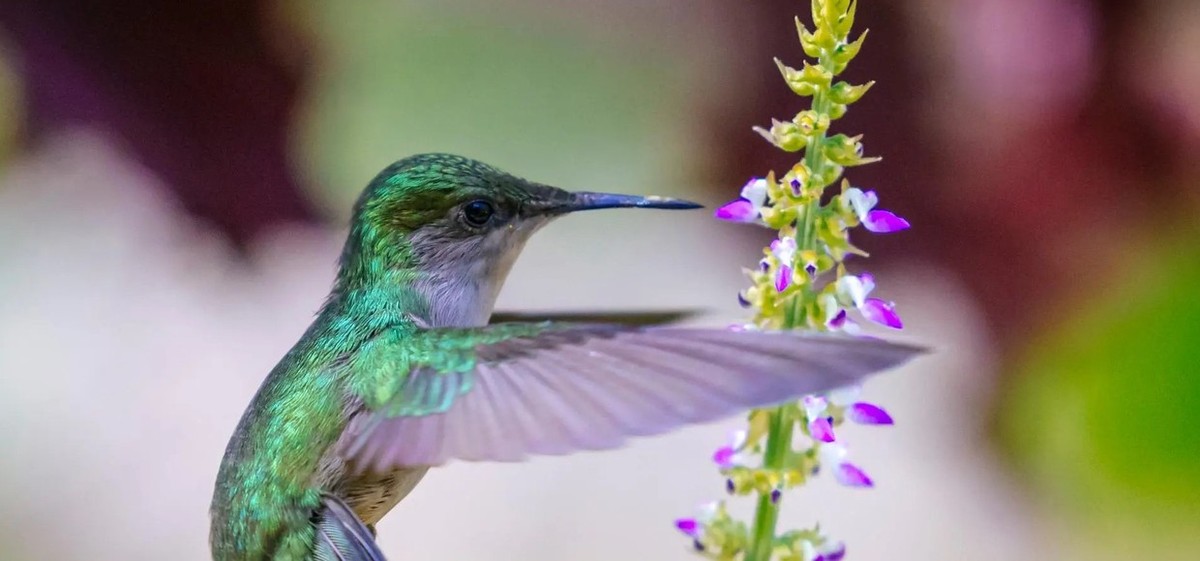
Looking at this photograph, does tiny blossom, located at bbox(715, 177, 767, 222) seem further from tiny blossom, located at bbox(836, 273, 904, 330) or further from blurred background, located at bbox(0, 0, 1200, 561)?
blurred background, located at bbox(0, 0, 1200, 561)

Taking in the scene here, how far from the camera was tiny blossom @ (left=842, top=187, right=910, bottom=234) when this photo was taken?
63 centimetres

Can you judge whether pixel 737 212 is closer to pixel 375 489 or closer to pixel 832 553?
A: pixel 832 553

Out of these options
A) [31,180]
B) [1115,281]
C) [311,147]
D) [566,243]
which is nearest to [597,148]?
[566,243]

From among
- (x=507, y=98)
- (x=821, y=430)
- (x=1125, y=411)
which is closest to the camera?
(x=821, y=430)

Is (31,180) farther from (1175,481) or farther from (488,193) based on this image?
(1175,481)

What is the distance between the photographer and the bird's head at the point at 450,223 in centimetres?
91

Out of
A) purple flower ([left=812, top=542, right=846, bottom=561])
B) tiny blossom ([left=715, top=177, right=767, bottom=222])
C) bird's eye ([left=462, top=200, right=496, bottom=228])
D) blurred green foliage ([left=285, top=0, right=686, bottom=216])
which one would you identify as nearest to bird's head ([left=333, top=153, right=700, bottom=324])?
bird's eye ([left=462, top=200, right=496, bottom=228])

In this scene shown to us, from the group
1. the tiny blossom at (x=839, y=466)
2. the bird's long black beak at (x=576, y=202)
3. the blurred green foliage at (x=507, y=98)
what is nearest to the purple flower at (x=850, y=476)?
the tiny blossom at (x=839, y=466)

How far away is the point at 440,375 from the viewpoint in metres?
0.79

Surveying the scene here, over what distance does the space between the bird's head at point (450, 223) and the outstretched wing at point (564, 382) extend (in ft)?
0.29

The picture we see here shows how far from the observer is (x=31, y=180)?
180 centimetres

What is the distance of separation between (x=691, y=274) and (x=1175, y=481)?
2.76 ft

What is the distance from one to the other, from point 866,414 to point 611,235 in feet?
4.25

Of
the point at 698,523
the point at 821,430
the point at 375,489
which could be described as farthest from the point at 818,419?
the point at 375,489
